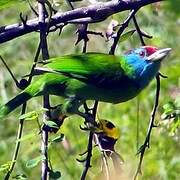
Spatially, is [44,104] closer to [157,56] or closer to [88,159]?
[88,159]

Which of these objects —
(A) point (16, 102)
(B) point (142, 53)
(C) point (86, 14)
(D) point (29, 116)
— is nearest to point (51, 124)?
(D) point (29, 116)

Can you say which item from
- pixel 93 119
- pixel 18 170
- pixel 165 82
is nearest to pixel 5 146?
pixel 18 170

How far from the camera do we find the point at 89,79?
2391 mm

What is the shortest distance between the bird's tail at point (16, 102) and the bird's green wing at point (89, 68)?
10 cm

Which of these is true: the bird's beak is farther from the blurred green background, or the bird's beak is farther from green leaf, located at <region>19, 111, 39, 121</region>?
the blurred green background

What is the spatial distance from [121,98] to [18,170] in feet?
7.02

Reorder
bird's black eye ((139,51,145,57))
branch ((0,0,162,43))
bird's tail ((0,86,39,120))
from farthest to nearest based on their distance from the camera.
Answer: bird's black eye ((139,51,145,57)) < bird's tail ((0,86,39,120)) < branch ((0,0,162,43))

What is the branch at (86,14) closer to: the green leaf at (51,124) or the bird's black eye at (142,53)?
the green leaf at (51,124)

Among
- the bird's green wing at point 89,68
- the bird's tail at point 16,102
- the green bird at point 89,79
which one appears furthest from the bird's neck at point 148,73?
the bird's tail at point 16,102

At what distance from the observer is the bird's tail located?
2162 millimetres

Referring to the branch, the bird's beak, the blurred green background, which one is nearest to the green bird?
the bird's beak

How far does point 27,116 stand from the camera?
1.83 meters

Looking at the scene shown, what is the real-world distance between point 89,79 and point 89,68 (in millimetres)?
38

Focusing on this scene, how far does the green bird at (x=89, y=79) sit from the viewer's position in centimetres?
230
